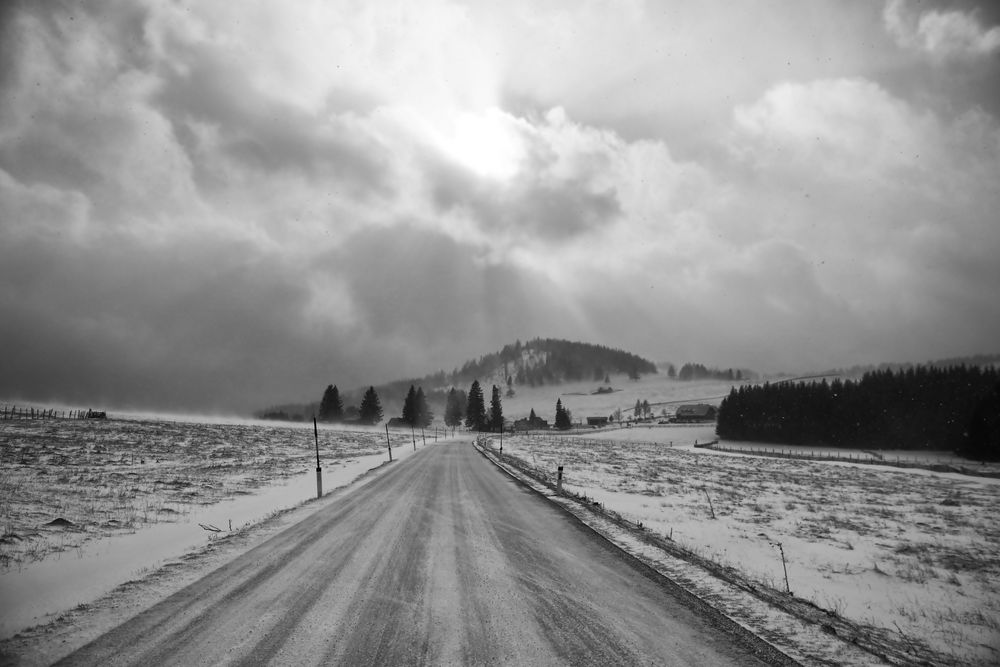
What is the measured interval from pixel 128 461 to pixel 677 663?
1165 inches

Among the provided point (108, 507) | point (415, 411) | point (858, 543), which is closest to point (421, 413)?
point (415, 411)

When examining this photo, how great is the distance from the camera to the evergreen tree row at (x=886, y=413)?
2746 inches

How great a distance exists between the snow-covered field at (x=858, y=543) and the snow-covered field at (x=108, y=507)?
38.1ft

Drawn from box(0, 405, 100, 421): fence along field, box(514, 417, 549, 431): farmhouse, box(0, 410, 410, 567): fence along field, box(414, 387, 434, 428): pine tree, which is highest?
box(0, 405, 100, 421): fence along field

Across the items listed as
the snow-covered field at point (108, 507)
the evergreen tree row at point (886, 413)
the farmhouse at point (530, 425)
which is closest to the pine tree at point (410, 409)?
the farmhouse at point (530, 425)

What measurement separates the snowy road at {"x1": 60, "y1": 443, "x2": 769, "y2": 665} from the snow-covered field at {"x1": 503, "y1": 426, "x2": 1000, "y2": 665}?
354 cm

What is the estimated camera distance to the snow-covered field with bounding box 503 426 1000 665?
772 cm

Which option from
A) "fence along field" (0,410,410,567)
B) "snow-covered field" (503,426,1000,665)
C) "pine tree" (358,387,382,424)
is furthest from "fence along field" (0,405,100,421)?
"snow-covered field" (503,426,1000,665)

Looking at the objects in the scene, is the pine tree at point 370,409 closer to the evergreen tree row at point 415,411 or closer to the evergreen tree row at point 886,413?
the evergreen tree row at point 415,411

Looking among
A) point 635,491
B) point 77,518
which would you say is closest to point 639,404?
point 635,491

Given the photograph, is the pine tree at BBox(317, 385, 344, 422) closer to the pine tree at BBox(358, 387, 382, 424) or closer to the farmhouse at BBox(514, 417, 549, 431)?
the pine tree at BBox(358, 387, 382, 424)

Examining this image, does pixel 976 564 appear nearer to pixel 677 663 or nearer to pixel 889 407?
pixel 677 663

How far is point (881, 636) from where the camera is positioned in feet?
20.2

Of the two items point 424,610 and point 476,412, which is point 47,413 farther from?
point 424,610
